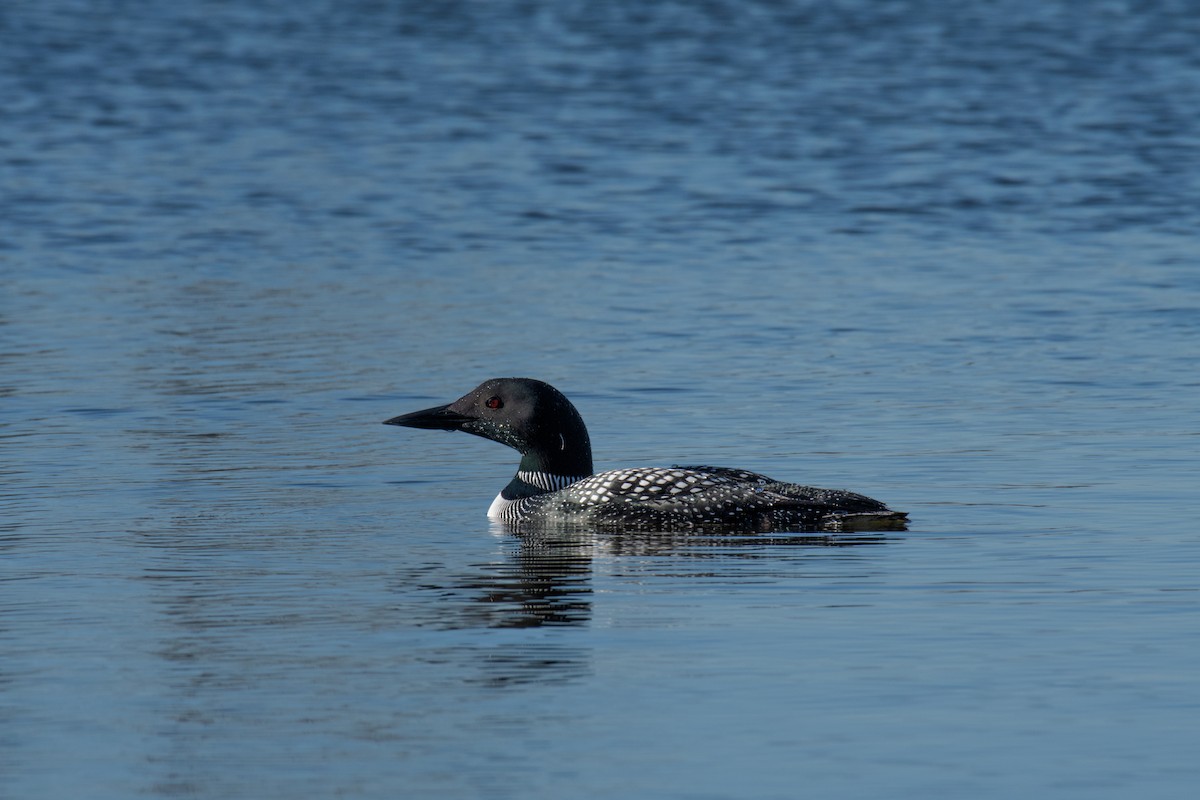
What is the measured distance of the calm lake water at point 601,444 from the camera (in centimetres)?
631

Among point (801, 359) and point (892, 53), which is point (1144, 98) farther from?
point (801, 359)

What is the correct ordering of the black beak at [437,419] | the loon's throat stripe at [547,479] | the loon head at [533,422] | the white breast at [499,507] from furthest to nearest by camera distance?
the black beak at [437,419], the loon head at [533,422], the loon's throat stripe at [547,479], the white breast at [499,507]

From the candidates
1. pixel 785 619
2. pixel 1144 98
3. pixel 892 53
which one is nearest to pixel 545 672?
pixel 785 619

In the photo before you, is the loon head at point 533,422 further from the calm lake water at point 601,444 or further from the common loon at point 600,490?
the calm lake water at point 601,444

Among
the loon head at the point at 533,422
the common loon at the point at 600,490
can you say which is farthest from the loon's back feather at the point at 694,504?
the loon head at the point at 533,422

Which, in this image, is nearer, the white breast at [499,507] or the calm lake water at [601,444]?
the calm lake water at [601,444]

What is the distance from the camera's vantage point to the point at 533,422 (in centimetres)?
1033

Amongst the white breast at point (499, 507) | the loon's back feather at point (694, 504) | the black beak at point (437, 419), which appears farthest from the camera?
the black beak at point (437, 419)

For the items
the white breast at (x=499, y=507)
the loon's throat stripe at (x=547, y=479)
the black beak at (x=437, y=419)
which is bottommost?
the white breast at (x=499, y=507)

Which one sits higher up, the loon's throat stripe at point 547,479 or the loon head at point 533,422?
the loon head at point 533,422

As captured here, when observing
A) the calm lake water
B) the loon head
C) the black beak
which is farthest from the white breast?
the black beak

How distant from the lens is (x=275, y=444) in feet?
37.3

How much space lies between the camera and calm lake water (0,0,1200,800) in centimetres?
Result: 631

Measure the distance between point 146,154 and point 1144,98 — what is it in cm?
1327
